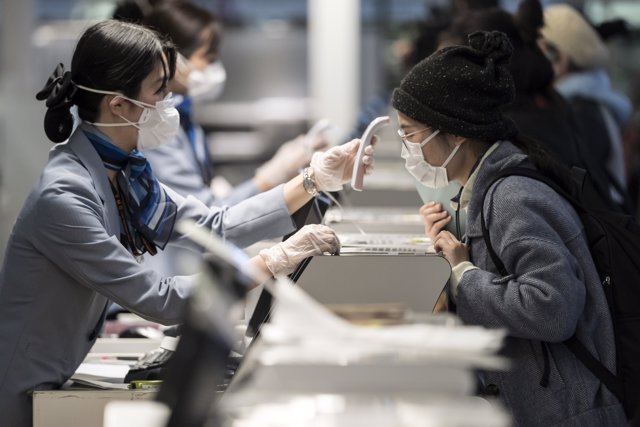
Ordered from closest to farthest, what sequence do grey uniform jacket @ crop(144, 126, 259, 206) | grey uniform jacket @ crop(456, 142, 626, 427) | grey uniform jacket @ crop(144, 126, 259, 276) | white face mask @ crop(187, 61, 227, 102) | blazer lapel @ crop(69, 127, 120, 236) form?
grey uniform jacket @ crop(456, 142, 626, 427) → blazer lapel @ crop(69, 127, 120, 236) → grey uniform jacket @ crop(144, 126, 259, 276) → grey uniform jacket @ crop(144, 126, 259, 206) → white face mask @ crop(187, 61, 227, 102)

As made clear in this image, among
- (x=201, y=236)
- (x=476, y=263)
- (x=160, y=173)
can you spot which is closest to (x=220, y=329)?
(x=201, y=236)

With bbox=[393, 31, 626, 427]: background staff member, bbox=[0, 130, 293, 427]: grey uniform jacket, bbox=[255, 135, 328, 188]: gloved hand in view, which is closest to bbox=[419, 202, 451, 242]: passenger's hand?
bbox=[393, 31, 626, 427]: background staff member

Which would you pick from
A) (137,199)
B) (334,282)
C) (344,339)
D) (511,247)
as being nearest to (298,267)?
(334,282)

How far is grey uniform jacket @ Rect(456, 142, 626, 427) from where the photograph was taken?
225 centimetres

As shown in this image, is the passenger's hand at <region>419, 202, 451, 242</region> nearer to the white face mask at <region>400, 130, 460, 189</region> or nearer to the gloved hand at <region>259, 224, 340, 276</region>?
the white face mask at <region>400, 130, 460, 189</region>

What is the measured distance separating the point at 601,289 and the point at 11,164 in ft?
14.9

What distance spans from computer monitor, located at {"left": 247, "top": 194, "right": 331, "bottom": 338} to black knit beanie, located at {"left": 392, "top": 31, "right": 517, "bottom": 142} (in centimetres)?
48

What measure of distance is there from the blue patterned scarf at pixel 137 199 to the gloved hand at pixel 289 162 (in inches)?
52.9

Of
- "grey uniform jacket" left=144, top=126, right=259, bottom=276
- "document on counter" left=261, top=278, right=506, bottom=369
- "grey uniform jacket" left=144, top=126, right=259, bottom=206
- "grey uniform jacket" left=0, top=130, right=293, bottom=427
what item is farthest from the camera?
"grey uniform jacket" left=144, top=126, right=259, bottom=206

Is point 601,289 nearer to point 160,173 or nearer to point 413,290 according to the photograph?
point 413,290

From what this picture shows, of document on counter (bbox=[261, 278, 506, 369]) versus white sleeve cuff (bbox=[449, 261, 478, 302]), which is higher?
document on counter (bbox=[261, 278, 506, 369])

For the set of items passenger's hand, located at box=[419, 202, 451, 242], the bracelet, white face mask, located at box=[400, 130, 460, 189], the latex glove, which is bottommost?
passenger's hand, located at box=[419, 202, 451, 242]

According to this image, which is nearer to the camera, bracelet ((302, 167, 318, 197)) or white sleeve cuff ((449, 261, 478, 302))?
white sleeve cuff ((449, 261, 478, 302))

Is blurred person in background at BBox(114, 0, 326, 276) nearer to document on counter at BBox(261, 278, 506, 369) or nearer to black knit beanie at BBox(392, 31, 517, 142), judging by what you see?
black knit beanie at BBox(392, 31, 517, 142)
